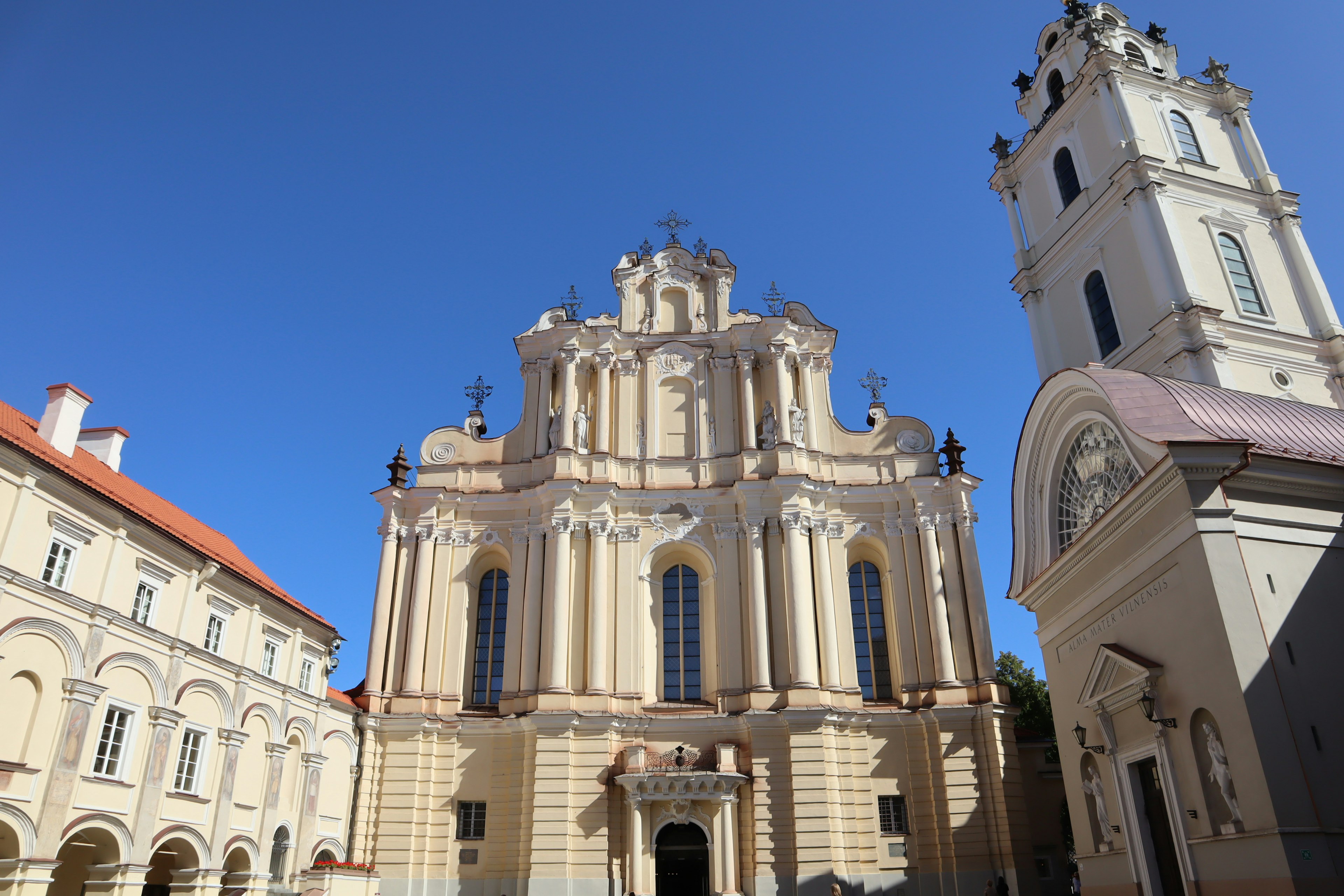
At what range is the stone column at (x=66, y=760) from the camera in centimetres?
1630

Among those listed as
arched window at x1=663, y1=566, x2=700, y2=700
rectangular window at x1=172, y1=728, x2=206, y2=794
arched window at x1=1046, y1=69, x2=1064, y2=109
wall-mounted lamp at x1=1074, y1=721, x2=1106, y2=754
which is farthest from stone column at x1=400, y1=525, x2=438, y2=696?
arched window at x1=1046, y1=69, x2=1064, y2=109

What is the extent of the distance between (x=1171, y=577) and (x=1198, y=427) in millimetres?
2549

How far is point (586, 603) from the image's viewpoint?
1144 inches

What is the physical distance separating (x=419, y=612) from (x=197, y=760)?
9.12 metres

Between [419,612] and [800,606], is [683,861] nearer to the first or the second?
[800,606]

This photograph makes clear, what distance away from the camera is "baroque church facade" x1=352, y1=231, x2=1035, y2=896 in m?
26.1

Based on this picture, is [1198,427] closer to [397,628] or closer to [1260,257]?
[1260,257]

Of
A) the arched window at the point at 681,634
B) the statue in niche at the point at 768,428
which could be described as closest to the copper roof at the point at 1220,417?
the statue in niche at the point at 768,428

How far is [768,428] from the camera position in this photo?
104 ft

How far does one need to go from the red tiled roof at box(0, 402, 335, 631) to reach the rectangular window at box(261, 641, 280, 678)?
3.90 feet

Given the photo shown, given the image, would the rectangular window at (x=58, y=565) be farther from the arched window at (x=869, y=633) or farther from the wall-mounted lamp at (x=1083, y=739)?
the arched window at (x=869, y=633)

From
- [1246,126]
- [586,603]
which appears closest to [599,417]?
[586,603]

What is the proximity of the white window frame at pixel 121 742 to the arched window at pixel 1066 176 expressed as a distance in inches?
1202

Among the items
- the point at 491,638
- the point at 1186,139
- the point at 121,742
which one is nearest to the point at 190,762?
the point at 121,742
